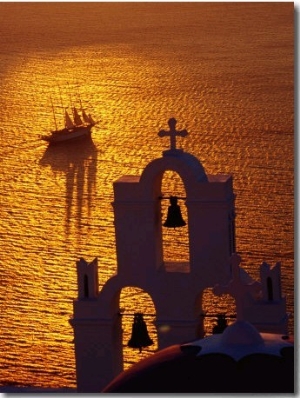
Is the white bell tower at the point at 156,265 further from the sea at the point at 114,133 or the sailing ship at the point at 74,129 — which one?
the sailing ship at the point at 74,129

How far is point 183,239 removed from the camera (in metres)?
11.3

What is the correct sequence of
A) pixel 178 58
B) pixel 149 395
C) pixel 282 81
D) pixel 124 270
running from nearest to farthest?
pixel 149 395, pixel 124 270, pixel 178 58, pixel 282 81

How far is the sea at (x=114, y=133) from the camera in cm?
1049

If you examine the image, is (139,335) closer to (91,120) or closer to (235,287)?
(235,287)

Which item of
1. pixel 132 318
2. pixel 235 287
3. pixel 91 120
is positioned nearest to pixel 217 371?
pixel 235 287

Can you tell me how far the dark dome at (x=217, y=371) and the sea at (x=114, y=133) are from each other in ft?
14.0

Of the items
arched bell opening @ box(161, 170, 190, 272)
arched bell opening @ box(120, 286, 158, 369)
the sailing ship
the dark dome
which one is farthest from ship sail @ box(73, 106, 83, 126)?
the dark dome

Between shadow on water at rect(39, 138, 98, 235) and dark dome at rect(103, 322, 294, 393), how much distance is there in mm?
7587

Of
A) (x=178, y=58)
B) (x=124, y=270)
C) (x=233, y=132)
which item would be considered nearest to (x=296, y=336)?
(x=124, y=270)

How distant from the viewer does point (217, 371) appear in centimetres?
460

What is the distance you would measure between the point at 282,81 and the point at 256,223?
3529 millimetres

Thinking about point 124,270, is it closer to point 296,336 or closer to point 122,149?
point 296,336

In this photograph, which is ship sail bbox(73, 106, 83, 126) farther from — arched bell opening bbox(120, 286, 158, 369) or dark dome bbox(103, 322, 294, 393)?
dark dome bbox(103, 322, 294, 393)

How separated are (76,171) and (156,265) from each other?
8.76m
